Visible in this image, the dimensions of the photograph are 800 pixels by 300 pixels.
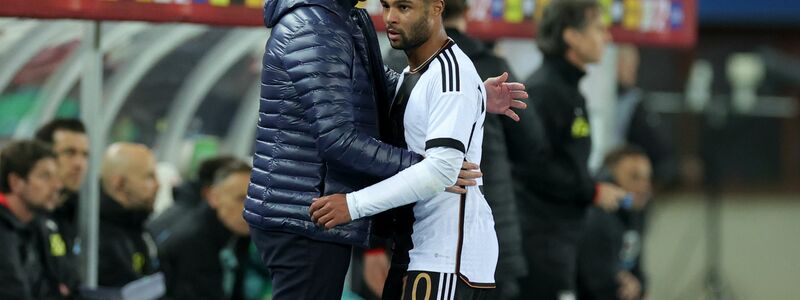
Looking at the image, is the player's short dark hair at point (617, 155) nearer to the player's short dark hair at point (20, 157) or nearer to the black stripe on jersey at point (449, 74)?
the player's short dark hair at point (20, 157)

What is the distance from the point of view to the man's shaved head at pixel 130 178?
7.59 meters

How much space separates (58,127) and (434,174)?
2702mm

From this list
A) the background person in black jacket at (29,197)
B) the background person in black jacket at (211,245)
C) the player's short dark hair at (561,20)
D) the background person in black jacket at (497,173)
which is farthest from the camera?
the background person in black jacket at (211,245)

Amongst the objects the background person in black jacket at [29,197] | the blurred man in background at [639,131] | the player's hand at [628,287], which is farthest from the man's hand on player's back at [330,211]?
the blurred man in background at [639,131]

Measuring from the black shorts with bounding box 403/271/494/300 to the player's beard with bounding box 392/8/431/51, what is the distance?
690 millimetres

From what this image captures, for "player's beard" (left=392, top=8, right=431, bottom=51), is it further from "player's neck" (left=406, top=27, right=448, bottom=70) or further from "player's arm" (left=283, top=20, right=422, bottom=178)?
"player's arm" (left=283, top=20, right=422, bottom=178)

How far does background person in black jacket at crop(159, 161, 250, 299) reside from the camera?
26.0 ft

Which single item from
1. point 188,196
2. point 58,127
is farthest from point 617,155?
point 58,127

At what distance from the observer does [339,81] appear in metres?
4.93

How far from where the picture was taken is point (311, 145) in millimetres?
4977

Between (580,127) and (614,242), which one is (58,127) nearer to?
(580,127)

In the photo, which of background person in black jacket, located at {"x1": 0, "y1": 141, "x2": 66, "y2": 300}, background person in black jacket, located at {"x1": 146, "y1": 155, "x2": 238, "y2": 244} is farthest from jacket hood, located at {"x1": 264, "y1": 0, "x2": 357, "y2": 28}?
background person in black jacket, located at {"x1": 146, "y1": 155, "x2": 238, "y2": 244}

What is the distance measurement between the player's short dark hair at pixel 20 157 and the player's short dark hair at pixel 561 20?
7.84 feet

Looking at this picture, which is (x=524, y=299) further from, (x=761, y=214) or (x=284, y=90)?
(x=761, y=214)
